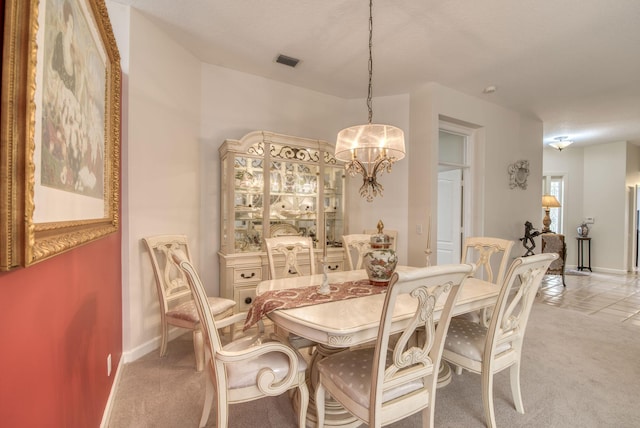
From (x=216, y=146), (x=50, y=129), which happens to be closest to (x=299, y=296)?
(x=50, y=129)

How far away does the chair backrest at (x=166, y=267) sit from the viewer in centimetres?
252

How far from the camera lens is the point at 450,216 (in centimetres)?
457

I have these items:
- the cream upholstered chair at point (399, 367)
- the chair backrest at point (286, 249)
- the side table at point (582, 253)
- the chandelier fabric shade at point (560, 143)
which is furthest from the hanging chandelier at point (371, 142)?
the side table at point (582, 253)

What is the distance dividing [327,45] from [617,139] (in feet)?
23.1

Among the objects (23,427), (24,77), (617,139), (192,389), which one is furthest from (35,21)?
(617,139)

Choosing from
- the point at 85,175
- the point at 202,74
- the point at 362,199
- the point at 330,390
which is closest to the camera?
the point at 85,175

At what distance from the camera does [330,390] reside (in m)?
1.51

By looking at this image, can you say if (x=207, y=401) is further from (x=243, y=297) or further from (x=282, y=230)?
(x=282, y=230)

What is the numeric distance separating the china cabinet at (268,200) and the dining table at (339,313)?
0.91 meters

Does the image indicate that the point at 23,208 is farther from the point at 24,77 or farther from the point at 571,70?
the point at 571,70

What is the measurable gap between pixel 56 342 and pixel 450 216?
459 cm

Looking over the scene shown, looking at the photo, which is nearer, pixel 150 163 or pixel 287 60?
pixel 150 163

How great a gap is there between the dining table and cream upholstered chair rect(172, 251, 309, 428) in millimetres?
159

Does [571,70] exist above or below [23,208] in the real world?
above
